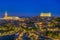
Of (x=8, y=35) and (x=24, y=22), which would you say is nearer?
(x=8, y=35)

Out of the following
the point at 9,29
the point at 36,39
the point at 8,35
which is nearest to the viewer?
the point at 36,39

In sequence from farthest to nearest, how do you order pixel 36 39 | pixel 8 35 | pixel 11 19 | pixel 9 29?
pixel 11 19, pixel 9 29, pixel 8 35, pixel 36 39

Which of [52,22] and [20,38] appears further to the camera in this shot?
[52,22]

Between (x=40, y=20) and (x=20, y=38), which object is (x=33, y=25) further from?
(x=20, y=38)

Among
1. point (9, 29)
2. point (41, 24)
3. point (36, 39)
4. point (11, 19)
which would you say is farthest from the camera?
point (11, 19)

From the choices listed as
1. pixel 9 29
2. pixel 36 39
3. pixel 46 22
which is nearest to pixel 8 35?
pixel 9 29

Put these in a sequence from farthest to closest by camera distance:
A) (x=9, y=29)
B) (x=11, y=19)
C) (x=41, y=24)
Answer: (x=11, y=19)
(x=41, y=24)
(x=9, y=29)

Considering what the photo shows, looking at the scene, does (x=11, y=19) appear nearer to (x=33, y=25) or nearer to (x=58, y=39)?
(x=33, y=25)

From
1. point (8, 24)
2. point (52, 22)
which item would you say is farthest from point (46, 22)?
point (8, 24)
